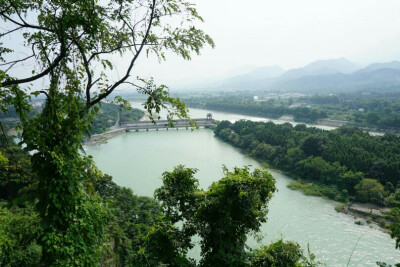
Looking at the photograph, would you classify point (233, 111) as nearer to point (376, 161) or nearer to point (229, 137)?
point (229, 137)

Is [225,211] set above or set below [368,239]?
above

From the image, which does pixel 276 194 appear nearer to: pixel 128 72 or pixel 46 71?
pixel 128 72

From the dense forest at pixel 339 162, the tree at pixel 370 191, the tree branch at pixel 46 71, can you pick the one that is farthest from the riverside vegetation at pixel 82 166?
the tree at pixel 370 191

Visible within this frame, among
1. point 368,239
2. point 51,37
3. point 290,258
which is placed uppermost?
point 51,37

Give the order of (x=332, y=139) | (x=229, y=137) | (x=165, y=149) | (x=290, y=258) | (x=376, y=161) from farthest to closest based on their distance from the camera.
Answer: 1. (x=229, y=137)
2. (x=165, y=149)
3. (x=332, y=139)
4. (x=376, y=161)
5. (x=290, y=258)

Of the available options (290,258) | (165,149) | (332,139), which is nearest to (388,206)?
(332,139)

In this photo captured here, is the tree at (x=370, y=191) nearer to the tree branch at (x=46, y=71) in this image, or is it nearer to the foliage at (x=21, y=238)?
the foliage at (x=21, y=238)

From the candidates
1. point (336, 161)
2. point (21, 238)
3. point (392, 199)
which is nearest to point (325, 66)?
point (336, 161)
